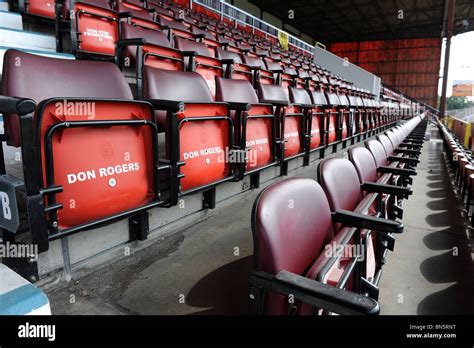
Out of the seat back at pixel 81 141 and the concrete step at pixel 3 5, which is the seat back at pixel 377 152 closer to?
the seat back at pixel 81 141

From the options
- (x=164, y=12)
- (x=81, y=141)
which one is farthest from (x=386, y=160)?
(x=164, y=12)

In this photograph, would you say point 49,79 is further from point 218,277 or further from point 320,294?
point 320,294

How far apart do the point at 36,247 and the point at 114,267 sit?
22 centimetres

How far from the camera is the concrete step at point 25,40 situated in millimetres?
1311

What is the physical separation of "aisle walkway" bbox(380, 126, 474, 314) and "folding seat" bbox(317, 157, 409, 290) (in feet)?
0.23

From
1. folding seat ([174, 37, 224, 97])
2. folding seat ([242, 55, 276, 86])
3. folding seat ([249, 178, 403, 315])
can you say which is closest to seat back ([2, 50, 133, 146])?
folding seat ([249, 178, 403, 315])

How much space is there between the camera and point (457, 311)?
0.73 meters

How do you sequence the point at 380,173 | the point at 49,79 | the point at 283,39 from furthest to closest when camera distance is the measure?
the point at 283,39, the point at 380,173, the point at 49,79

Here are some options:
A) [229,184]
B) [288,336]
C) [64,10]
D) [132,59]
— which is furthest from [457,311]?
[64,10]

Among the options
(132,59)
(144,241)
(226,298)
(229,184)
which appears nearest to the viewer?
(226,298)

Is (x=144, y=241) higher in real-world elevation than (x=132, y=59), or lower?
lower

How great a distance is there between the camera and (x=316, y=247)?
571 mm

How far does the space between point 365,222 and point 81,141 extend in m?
0.54

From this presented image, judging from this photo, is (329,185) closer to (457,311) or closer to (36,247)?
(457,311)
